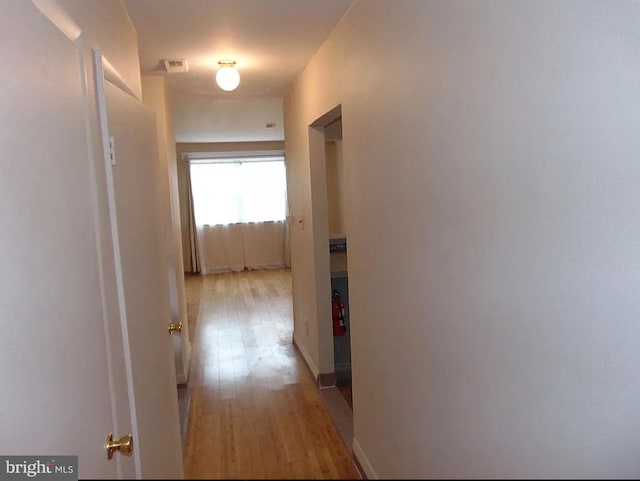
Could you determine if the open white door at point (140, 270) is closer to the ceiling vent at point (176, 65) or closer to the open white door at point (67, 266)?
the open white door at point (67, 266)

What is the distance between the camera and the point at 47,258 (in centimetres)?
73

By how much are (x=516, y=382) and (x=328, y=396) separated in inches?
88.1

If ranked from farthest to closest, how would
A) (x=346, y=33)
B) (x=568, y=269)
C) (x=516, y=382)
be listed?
(x=346, y=33) → (x=516, y=382) → (x=568, y=269)

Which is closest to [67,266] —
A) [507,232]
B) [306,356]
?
[507,232]

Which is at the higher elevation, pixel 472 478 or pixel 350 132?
pixel 350 132

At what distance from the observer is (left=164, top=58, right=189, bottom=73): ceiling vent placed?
2646mm

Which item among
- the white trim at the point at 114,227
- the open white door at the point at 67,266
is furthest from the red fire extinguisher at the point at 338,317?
the white trim at the point at 114,227

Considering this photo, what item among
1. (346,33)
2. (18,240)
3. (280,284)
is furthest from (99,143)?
(280,284)

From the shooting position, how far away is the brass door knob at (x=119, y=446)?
0.96 metres

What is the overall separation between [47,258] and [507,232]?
0.83 m

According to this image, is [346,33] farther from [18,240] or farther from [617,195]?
[18,240]

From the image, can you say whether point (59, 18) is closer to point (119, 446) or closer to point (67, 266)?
point (67, 266)

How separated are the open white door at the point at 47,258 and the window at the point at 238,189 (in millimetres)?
861

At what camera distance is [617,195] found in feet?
2.38
